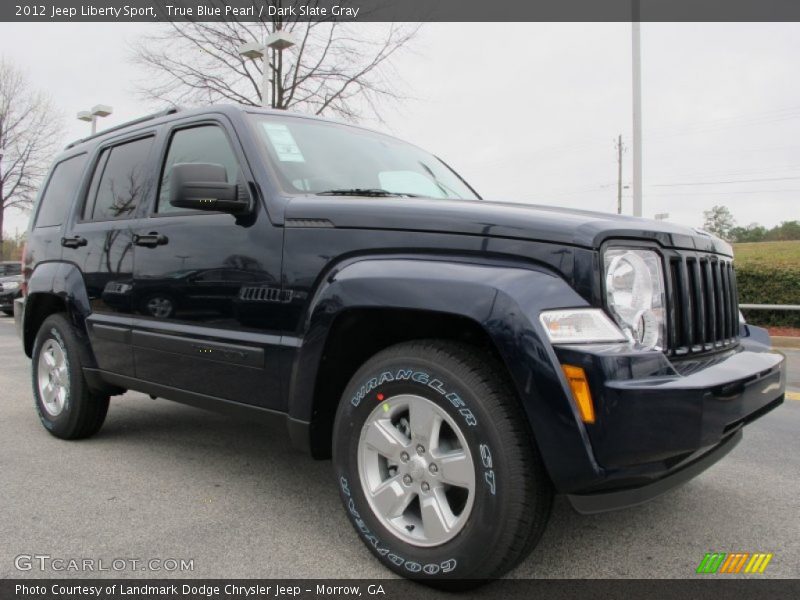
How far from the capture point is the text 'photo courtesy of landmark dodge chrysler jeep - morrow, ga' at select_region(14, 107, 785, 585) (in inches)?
76.9

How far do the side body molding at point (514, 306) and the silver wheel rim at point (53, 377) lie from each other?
2.67 m

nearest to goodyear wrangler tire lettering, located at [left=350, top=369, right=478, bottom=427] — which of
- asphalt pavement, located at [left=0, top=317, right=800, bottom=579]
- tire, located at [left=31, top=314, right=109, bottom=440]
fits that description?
asphalt pavement, located at [left=0, top=317, right=800, bottom=579]

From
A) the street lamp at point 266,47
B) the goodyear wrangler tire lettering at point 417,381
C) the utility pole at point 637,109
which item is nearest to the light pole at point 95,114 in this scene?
the street lamp at point 266,47

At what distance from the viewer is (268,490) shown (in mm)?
3213

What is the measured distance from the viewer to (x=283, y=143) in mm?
3090

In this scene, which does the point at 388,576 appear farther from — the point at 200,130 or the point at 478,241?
the point at 200,130

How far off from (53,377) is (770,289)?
13.3 metres

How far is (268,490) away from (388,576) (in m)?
1.09

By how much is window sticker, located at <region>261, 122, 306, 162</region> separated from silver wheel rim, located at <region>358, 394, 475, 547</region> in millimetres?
1351

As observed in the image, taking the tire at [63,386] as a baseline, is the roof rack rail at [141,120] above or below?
above

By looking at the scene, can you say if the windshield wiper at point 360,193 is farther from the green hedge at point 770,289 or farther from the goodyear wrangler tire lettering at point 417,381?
the green hedge at point 770,289

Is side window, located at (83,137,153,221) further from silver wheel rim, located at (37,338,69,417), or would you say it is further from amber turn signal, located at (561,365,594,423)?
amber turn signal, located at (561,365,594,423)

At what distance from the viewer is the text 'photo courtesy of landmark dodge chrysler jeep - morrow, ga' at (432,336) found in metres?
1.95

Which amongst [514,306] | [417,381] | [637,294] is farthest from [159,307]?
[637,294]
